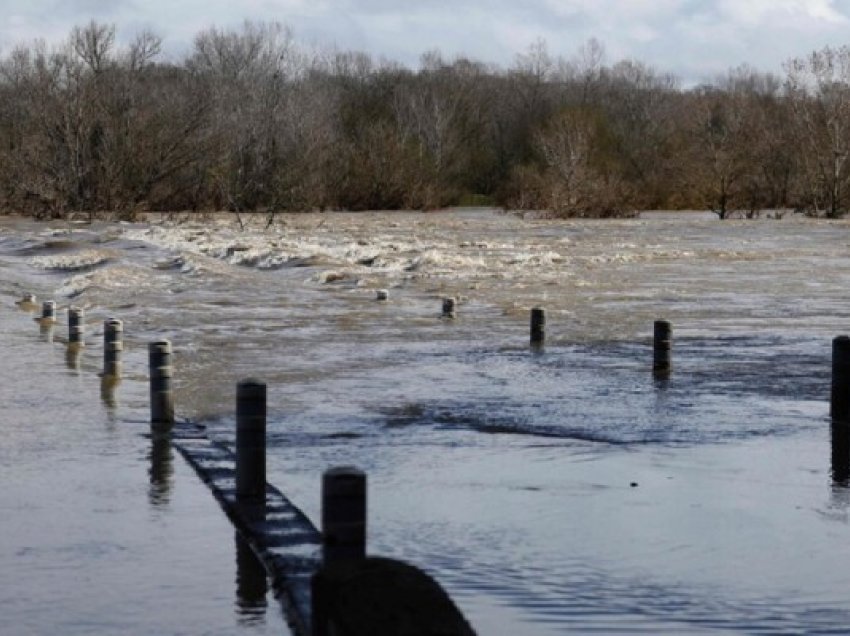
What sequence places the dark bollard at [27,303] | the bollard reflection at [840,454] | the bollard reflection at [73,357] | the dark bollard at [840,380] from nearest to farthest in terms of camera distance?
the bollard reflection at [840,454] → the dark bollard at [840,380] → the bollard reflection at [73,357] → the dark bollard at [27,303]

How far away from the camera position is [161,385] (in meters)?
15.1

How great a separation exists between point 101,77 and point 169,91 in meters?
13.7

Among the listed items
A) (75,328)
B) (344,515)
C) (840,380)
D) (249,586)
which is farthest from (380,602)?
(75,328)

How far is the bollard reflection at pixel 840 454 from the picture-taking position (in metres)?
13.2

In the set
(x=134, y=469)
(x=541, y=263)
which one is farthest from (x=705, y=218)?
(x=134, y=469)

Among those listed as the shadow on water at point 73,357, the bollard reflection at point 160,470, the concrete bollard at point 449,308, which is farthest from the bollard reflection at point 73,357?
the concrete bollard at point 449,308

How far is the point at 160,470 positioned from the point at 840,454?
566 cm

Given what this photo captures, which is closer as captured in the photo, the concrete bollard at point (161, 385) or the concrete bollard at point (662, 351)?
the concrete bollard at point (161, 385)

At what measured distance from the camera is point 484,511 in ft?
38.2

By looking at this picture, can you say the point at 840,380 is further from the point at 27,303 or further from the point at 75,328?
the point at 27,303

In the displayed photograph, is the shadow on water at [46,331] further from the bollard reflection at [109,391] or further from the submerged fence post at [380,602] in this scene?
the submerged fence post at [380,602]

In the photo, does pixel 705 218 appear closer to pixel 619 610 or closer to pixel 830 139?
pixel 830 139

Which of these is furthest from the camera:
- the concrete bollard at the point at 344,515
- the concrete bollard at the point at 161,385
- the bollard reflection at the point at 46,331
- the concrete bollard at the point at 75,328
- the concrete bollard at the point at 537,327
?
the bollard reflection at the point at 46,331

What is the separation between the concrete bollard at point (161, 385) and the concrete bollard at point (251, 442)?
3.48 metres
